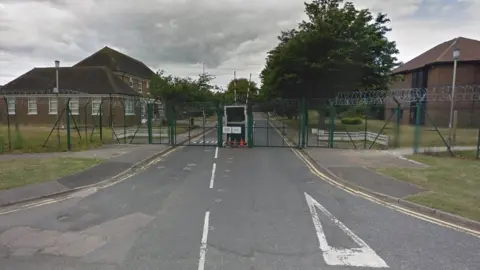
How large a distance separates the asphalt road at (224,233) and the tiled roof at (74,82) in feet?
99.7

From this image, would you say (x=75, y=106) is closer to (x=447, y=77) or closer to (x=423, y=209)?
(x=423, y=209)

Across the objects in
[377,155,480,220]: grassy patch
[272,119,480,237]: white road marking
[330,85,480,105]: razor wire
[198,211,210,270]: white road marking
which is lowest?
[198,211,210,270]: white road marking

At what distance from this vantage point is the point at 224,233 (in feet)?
17.8

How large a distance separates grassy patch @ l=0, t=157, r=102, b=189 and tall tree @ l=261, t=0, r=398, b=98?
54.4 ft

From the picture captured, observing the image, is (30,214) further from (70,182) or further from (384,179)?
(384,179)

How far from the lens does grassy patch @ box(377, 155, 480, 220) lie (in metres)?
6.83

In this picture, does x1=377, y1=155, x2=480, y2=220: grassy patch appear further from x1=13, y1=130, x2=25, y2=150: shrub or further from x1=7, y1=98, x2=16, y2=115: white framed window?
x1=7, y1=98, x2=16, y2=115: white framed window

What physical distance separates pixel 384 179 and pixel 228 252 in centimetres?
667

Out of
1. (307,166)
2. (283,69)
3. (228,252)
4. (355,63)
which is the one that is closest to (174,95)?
(283,69)

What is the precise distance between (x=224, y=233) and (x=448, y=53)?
39230 millimetres

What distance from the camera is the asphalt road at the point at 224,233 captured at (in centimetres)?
443

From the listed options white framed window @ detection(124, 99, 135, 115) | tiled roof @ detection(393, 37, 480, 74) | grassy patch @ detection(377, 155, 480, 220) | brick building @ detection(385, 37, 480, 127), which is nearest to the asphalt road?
grassy patch @ detection(377, 155, 480, 220)

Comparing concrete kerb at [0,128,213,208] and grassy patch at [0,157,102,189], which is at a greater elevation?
grassy patch at [0,157,102,189]

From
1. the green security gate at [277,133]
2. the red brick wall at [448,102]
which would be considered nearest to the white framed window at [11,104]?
the green security gate at [277,133]
